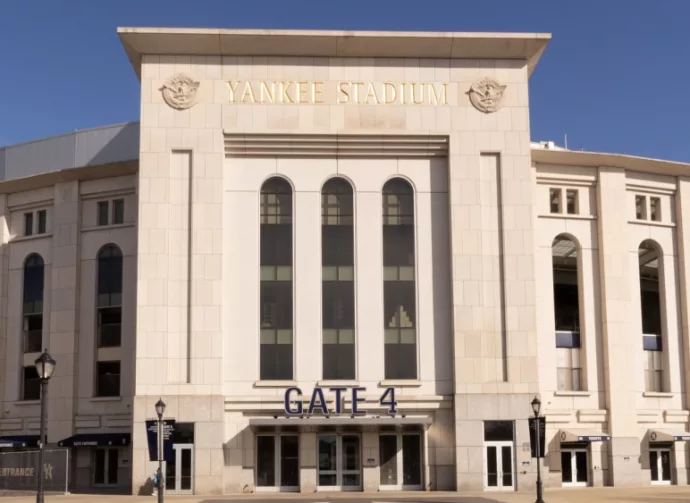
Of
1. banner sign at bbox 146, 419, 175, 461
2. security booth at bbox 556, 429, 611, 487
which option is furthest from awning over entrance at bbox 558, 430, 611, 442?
banner sign at bbox 146, 419, 175, 461

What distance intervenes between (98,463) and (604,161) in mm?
29845

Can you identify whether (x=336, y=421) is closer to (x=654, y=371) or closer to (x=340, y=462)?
(x=340, y=462)

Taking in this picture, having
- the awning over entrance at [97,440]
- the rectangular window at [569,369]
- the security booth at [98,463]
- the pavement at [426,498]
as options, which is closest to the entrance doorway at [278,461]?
the pavement at [426,498]

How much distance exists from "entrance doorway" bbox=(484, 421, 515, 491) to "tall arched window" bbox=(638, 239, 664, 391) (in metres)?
9.94

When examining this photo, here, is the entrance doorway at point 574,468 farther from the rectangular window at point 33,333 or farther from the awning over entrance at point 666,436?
the rectangular window at point 33,333

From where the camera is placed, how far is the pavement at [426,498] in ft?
131

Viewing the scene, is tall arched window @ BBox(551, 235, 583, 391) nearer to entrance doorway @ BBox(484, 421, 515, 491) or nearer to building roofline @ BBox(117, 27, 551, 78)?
entrance doorway @ BBox(484, 421, 515, 491)

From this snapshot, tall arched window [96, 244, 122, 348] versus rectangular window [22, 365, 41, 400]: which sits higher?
tall arched window [96, 244, 122, 348]

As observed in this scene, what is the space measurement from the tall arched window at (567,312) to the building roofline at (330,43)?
34.0 ft

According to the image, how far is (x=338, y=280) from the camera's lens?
4759 cm

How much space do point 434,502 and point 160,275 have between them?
53.6 feet

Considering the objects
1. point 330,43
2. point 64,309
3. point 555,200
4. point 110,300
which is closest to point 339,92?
point 330,43

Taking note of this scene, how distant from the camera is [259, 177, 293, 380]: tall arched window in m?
46.8

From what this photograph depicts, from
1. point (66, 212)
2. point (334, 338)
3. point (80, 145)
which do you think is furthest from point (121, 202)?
point (334, 338)
